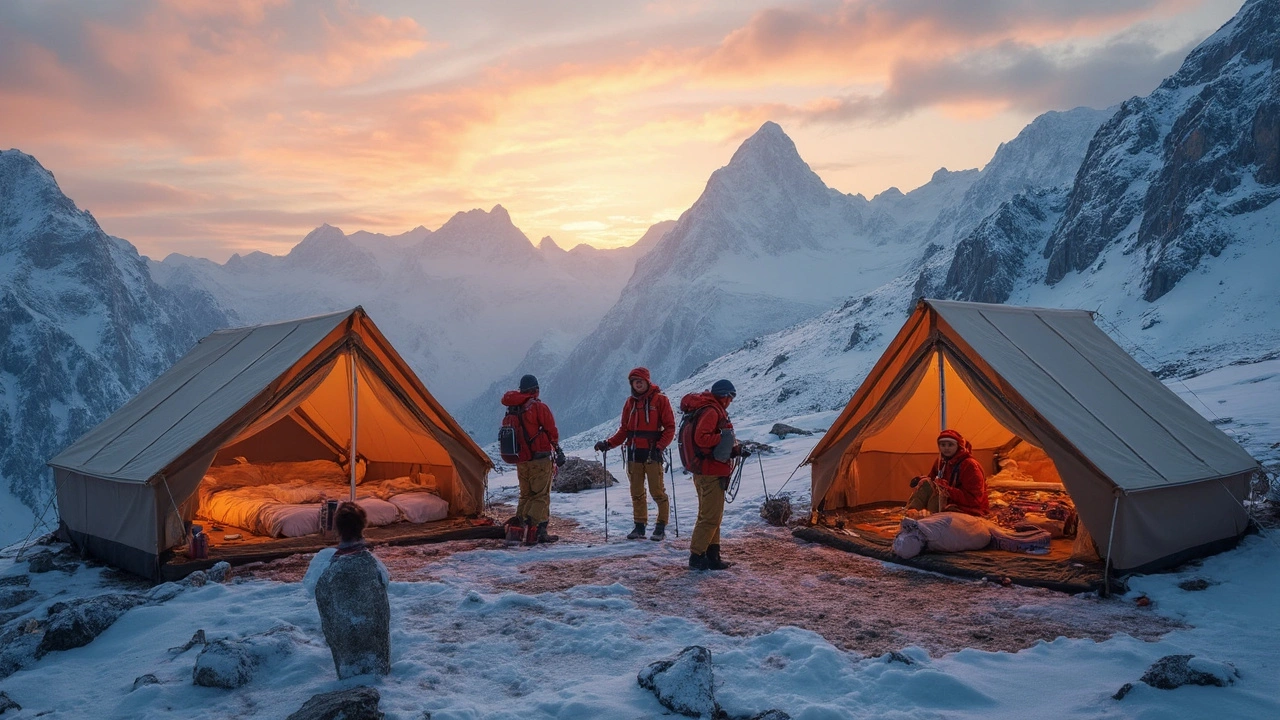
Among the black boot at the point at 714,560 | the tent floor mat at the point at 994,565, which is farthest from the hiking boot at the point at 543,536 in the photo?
the tent floor mat at the point at 994,565

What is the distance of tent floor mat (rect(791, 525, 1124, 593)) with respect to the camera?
696cm

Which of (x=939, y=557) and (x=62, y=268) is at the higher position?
(x=62, y=268)

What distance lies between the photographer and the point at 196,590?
22.9 feet

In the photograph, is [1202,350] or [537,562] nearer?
[537,562]

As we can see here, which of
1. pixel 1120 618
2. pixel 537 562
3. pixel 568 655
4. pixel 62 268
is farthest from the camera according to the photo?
pixel 62 268

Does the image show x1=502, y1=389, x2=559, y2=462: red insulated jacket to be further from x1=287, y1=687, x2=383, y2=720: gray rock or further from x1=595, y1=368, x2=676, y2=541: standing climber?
x1=287, y1=687, x2=383, y2=720: gray rock

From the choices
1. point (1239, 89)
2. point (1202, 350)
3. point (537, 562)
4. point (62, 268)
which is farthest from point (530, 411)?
point (62, 268)

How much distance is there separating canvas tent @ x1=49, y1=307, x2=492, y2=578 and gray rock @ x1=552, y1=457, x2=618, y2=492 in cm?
343

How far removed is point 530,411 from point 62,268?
209 m

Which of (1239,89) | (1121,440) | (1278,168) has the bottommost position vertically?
(1121,440)

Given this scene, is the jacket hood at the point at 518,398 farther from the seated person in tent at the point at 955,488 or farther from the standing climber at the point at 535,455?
the seated person in tent at the point at 955,488

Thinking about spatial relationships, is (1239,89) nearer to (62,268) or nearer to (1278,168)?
(1278,168)

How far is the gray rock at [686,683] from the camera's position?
452 centimetres

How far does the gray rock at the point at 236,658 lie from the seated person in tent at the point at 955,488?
649 centimetres
